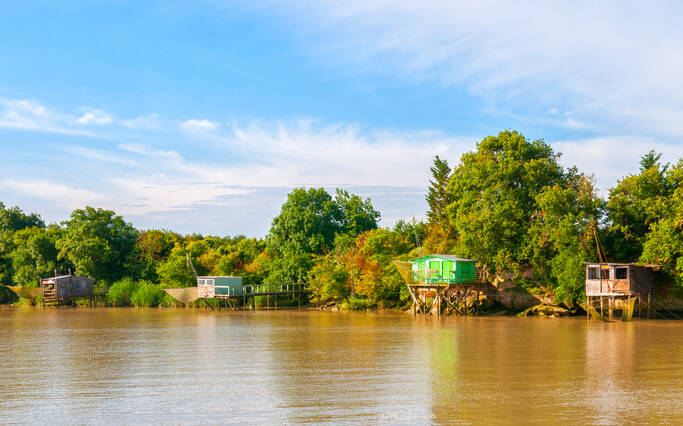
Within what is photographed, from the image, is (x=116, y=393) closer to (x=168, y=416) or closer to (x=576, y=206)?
(x=168, y=416)

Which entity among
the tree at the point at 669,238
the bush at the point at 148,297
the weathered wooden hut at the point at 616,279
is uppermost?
the tree at the point at 669,238

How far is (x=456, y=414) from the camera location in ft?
47.2

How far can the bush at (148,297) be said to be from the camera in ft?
223

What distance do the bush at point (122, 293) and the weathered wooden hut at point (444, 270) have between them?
119 feet

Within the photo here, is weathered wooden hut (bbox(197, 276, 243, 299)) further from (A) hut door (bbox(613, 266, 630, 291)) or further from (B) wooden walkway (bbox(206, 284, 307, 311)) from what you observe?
(A) hut door (bbox(613, 266, 630, 291))

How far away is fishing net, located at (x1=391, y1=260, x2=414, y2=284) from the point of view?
50375 millimetres

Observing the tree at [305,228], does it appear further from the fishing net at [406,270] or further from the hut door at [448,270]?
the hut door at [448,270]

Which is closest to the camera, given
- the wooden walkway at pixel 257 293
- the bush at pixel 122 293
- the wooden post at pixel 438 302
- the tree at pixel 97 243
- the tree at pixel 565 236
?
the tree at pixel 565 236

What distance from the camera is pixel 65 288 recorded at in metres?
69.8

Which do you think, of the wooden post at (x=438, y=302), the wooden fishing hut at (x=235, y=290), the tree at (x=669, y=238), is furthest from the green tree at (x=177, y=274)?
the tree at (x=669, y=238)

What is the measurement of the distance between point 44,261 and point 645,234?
6771cm

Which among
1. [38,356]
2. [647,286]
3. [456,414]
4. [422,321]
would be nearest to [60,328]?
[38,356]

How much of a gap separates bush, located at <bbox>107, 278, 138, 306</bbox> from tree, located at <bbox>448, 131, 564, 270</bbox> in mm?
38659

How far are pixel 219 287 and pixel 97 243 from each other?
818 inches
